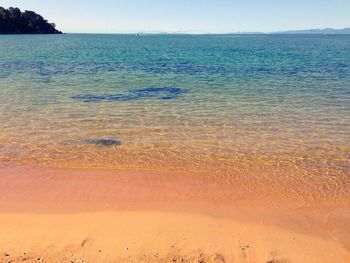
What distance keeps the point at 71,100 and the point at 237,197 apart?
486 inches

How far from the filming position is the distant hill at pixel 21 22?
13725 cm

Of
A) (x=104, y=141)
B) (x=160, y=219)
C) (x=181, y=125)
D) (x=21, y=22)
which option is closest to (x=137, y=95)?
(x=181, y=125)

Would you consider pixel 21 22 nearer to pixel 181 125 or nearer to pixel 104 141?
pixel 181 125

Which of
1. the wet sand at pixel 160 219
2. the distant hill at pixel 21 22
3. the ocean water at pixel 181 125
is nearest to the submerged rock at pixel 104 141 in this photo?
the ocean water at pixel 181 125

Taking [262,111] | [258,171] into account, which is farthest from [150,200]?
[262,111]

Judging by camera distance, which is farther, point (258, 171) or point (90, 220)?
point (258, 171)

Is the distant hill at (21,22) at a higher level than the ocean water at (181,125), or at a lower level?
higher

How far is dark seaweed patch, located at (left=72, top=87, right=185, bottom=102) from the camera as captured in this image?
19.4 meters

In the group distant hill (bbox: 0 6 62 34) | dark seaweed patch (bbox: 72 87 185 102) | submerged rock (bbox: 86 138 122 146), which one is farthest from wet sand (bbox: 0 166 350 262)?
distant hill (bbox: 0 6 62 34)

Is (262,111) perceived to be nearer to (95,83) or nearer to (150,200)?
(150,200)

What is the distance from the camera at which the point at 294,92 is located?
72.1ft

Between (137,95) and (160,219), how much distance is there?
13.5 meters

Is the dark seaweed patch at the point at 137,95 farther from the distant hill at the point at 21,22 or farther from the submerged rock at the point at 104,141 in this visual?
the distant hill at the point at 21,22

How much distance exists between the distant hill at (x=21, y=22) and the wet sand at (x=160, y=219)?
472 feet
